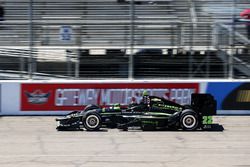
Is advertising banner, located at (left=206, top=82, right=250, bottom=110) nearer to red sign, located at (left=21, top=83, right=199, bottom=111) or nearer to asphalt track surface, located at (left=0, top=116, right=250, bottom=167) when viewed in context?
red sign, located at (left=21, top=83, right=199, bottom=111)

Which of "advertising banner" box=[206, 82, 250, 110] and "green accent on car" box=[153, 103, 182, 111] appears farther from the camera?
"advertising banner" box=[206, 82, 250, 110]

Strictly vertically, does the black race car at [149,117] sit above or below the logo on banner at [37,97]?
below

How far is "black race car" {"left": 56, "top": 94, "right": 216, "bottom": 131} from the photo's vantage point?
1355cm

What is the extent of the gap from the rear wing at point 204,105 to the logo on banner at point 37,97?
462 centimetres

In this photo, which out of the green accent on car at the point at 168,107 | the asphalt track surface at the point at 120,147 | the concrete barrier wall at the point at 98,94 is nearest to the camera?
the asphalt track surface at the point at 120,147

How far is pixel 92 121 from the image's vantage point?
1358cm

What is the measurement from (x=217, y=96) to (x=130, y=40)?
3.05 meters

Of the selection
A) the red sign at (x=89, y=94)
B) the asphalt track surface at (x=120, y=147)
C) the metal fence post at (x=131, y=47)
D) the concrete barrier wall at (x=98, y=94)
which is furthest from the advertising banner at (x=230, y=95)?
the metal fence post at (x=131, y=47)

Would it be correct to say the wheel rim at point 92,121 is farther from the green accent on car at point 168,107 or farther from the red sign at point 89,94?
the red sign at point 89,94

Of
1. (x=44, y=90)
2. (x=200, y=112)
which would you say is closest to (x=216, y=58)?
(x=200, y=112)

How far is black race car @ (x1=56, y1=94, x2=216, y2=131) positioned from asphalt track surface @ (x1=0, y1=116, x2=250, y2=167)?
22 cm

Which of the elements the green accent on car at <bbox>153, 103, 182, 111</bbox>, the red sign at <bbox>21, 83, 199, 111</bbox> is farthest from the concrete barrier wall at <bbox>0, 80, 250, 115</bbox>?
the green accent on car at <bbox>153, 103, 182, 111</bbox>

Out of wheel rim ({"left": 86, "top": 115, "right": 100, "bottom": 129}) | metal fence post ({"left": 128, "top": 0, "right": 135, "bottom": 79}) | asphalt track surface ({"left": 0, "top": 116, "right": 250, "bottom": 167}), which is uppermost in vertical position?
metal fence post ({"left": 128, "top": 0, "right": 135, "bottom": 79})

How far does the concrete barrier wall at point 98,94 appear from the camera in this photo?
16.4 meters
